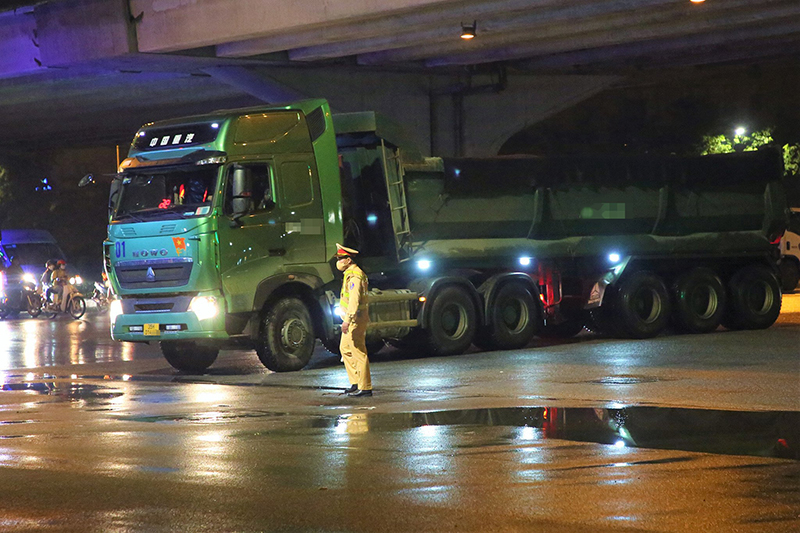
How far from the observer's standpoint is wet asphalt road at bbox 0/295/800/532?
23.3ft

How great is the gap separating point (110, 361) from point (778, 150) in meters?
12.0

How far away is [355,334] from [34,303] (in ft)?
68.0

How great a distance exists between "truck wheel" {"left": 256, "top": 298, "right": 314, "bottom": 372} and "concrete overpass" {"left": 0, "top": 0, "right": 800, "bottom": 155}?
7.82 meters

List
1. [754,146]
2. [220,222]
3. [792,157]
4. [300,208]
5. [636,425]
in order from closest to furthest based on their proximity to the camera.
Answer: [636,425] < [220,222] < [300,208] < [754,146] < [792,157]

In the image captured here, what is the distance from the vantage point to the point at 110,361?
1877 centimetres

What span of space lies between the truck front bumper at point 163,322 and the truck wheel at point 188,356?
1.01 meters

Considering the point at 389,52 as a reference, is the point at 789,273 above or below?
below

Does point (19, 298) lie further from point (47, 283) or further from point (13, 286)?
point (47, 283)

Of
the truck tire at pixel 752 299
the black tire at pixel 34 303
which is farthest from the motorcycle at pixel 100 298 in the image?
the truck tire at pixel 752 299

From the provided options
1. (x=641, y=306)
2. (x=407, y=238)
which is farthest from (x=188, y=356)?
(x=641, y=306)

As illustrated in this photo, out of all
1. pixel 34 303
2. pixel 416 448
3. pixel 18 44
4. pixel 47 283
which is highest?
pixel 18 44

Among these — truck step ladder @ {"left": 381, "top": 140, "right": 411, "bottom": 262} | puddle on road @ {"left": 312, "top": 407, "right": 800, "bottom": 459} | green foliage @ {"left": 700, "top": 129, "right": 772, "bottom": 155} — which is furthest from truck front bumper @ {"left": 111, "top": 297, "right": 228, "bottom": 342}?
green foliage @ {"left": 700, "top": 129, "right": 772, "bottom": 155}

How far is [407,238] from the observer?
57.2 feet

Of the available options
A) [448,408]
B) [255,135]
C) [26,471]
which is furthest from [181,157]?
[26,471]
